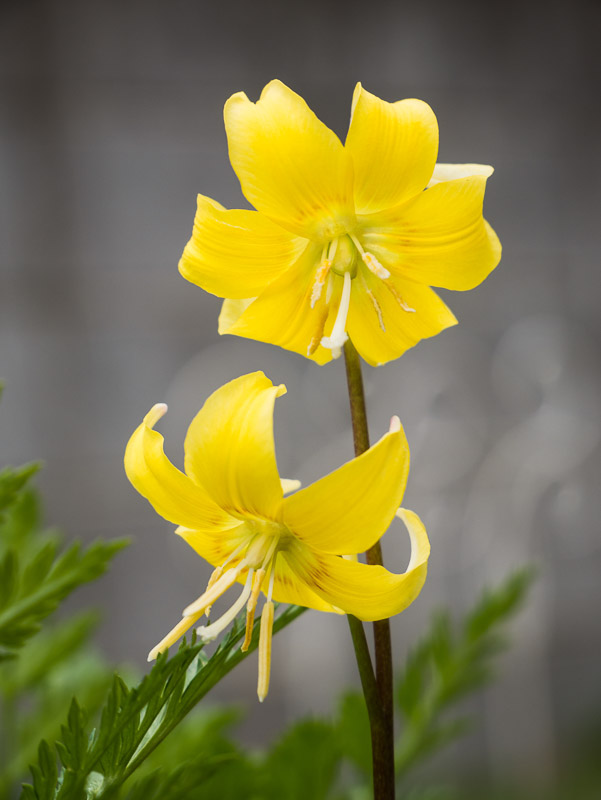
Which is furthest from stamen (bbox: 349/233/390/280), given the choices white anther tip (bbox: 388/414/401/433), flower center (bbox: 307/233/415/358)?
white anther tip (bbox: 388/414/401/433)

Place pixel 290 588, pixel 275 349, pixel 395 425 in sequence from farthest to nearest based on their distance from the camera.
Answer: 1. pixel 275 349
2. pixel 290 588
3. pixel 395 425

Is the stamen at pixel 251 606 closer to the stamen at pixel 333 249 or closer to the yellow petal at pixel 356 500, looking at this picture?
the yellow petal at pixel 356 500

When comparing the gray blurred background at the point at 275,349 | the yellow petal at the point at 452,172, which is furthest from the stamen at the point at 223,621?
the gray blurred background at the point at 275,349

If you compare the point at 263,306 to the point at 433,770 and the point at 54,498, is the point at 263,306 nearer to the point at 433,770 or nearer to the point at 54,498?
the point at 54,498

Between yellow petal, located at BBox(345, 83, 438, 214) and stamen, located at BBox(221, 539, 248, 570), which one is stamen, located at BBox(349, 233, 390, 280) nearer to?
A: yellow petal, located at BBox(345, 83, 438, 214)

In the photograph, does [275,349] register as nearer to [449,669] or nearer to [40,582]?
[449,669]

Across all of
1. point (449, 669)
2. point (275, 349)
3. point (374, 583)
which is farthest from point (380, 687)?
point (275, 349)

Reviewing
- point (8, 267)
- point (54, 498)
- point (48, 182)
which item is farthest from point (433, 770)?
point (48, 182)
